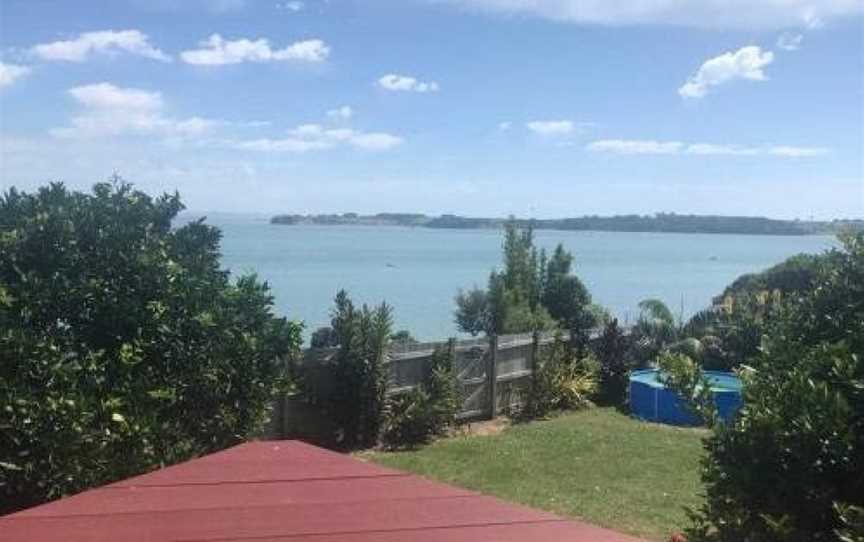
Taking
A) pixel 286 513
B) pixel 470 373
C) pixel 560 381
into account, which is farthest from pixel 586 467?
pixel 286 513

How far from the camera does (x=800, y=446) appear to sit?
3947 millimetres

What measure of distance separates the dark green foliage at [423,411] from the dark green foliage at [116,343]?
5249 millimetres

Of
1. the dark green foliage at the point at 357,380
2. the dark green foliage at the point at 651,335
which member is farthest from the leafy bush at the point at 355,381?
the dark green foliage at the point at 651,335

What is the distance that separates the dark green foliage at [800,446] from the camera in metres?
3.91

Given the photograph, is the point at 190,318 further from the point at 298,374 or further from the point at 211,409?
the point at 298,374

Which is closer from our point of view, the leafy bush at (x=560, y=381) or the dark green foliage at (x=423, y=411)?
the dark green foliage at (x=423, y=411)

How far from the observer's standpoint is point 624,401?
666 inches

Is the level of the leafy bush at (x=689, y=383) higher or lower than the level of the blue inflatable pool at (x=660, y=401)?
higher

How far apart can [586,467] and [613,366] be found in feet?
20.8

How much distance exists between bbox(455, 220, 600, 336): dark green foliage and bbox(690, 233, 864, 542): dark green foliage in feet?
43.9

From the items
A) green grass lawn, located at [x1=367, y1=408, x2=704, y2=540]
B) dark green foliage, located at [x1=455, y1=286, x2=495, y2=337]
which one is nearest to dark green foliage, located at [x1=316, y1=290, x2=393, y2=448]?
green grass lawn, located at [x1=367, y1=408, x2=704, y2=540]

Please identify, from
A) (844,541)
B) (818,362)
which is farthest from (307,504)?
(818,362)

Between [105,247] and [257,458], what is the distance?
4047 millimetres

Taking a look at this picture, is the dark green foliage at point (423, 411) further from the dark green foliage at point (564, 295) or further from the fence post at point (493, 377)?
the dark green foliage at point (564, 295)
